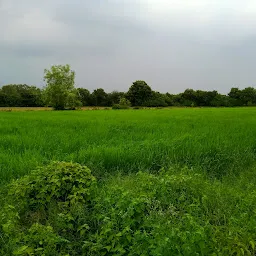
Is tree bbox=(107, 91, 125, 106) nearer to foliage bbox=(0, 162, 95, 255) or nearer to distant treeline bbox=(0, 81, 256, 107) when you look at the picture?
distant treeline bbox=(0, 81, 256, 107)

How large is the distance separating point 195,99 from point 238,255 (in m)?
71.6

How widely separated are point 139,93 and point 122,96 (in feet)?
13.5

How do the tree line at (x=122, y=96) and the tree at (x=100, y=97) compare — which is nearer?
the tree line at (x=122, y=96)

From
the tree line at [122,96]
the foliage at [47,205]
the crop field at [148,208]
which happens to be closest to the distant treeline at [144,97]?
the tree line at [122,96]

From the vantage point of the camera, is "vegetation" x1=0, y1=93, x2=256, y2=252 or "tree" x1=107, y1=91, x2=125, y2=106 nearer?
"vegetation" x1=0, y1=93, x2=256, y2=252

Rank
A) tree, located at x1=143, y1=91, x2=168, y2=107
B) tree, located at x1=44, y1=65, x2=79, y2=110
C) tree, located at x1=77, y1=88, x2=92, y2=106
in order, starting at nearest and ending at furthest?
1. tree, located at x1=44, y1=65, x2=79, y2=110
2. tree, located at x1=143, y1=91, x2=168, y2=107
3. tree, located at x1=77, y1=88, x2=92, y2=106

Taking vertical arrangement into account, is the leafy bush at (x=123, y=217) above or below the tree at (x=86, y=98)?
below

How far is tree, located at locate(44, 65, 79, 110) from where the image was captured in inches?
2084

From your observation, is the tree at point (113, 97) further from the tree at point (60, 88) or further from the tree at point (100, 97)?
the tree at point (60, 88)

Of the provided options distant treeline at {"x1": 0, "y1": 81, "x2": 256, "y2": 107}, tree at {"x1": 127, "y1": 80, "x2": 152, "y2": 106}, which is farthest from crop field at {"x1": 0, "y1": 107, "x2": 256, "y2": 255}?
tree at {"x1": 127, "y1": 80, "x2": 152, "y2": 106}

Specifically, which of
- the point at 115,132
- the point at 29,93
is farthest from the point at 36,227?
the point at 29,93

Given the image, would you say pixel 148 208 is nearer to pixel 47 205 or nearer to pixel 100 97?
pixel 47 205

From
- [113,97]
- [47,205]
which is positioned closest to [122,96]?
[113,97]

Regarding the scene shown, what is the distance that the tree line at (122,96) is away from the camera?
56.1m
